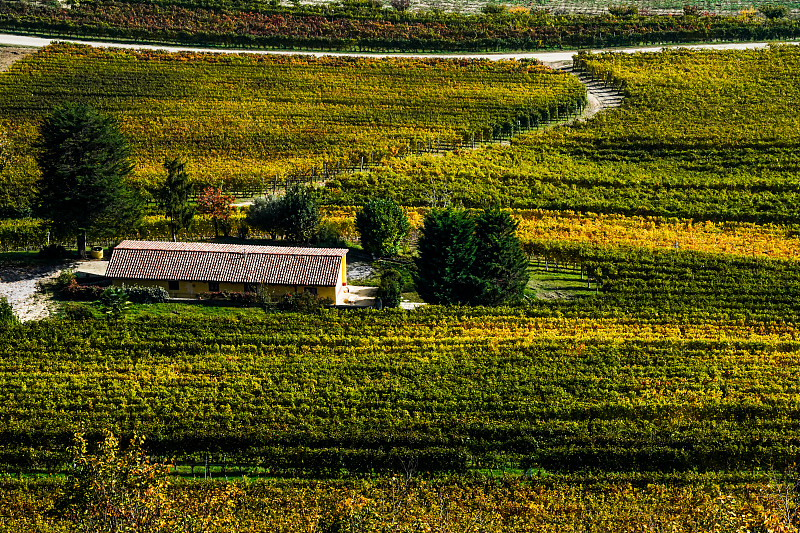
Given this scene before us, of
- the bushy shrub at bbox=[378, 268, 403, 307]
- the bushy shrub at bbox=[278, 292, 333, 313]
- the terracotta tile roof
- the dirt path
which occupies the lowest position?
the bushy shrub at bbox=[278, 292, 333, 313]

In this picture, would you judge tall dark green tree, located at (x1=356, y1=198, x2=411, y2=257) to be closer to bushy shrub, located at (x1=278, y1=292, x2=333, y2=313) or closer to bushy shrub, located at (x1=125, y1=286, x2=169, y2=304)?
bushy shrub, located at (x1=278, y1=292, x2=333, y2=313)

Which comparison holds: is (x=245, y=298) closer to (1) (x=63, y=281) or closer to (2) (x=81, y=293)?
(2) (x=81, y=293)

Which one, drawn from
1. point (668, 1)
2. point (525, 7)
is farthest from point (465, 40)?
point (668, 1)

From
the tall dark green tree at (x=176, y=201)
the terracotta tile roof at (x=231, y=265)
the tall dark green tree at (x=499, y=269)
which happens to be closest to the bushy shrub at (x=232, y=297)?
the terracotta tile roof at (x=231, y=265)

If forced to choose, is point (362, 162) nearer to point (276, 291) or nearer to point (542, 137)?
point (542, 137)

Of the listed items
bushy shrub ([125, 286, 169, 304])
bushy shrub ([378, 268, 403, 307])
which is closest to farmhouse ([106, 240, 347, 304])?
bushy shrub ([125, 286, 169, 304])

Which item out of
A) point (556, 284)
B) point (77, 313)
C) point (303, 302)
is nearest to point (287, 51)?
point (556, 284)
